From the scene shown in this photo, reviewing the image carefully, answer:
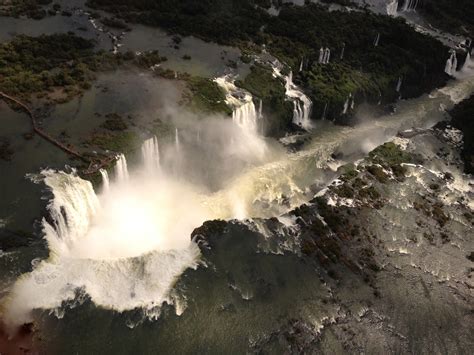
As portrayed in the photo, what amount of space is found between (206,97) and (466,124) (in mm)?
28130

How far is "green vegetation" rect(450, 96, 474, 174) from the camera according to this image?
4687 centimetres

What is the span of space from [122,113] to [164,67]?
9.18m

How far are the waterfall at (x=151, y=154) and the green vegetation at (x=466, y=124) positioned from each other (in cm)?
2904

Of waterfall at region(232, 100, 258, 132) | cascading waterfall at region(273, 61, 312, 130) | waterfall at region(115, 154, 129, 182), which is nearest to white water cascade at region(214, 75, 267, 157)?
waterfall at region(232, 100, 258, 132)

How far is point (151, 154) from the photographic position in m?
39.6

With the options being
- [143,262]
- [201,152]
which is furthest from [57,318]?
[201,152]

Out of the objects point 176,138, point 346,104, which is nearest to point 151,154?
point 176,138

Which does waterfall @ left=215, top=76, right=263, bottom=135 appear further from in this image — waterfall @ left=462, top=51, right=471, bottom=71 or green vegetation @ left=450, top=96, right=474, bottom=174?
waterfall @ left=462, top=51, right=471, bottom=71

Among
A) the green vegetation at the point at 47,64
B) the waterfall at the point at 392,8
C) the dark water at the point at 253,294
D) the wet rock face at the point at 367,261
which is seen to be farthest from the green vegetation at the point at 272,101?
the waterfall at the point at 392,8

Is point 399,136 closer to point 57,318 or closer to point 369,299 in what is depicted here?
point 369,299

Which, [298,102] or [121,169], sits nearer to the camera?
[121,169]

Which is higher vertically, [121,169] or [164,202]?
[121,169]

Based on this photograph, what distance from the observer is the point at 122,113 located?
41562mm

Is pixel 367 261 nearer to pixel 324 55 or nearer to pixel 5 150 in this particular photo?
pixel 5 150
